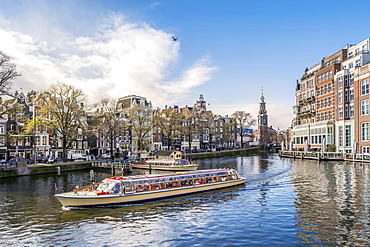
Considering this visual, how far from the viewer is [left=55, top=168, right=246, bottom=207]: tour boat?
80.9 ft

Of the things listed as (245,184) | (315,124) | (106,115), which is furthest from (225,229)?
(315,124)

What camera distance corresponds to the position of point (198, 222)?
20594mm

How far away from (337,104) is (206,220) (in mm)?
65248

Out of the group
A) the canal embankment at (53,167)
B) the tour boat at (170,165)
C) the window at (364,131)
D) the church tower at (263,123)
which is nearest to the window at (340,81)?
the window at (364,131)

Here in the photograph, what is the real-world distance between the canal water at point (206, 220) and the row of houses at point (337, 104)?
1560 inches

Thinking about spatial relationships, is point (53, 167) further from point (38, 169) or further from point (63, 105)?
point (63, 105)

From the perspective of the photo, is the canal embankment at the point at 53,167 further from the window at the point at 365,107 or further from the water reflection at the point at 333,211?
the window at the point at 365,107

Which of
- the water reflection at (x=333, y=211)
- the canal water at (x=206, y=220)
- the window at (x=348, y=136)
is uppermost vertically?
the window at (x=348, y=136)

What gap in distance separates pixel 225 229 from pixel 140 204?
992 centimetres

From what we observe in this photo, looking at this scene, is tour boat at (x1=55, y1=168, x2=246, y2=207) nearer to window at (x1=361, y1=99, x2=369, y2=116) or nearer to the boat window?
the boat window

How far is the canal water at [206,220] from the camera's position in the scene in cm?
1722

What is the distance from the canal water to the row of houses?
130 feet

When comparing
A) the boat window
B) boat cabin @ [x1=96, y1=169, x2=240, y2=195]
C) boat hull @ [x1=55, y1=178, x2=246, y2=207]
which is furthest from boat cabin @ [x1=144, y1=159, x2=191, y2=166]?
the boat window

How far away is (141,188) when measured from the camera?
90.3 feet
